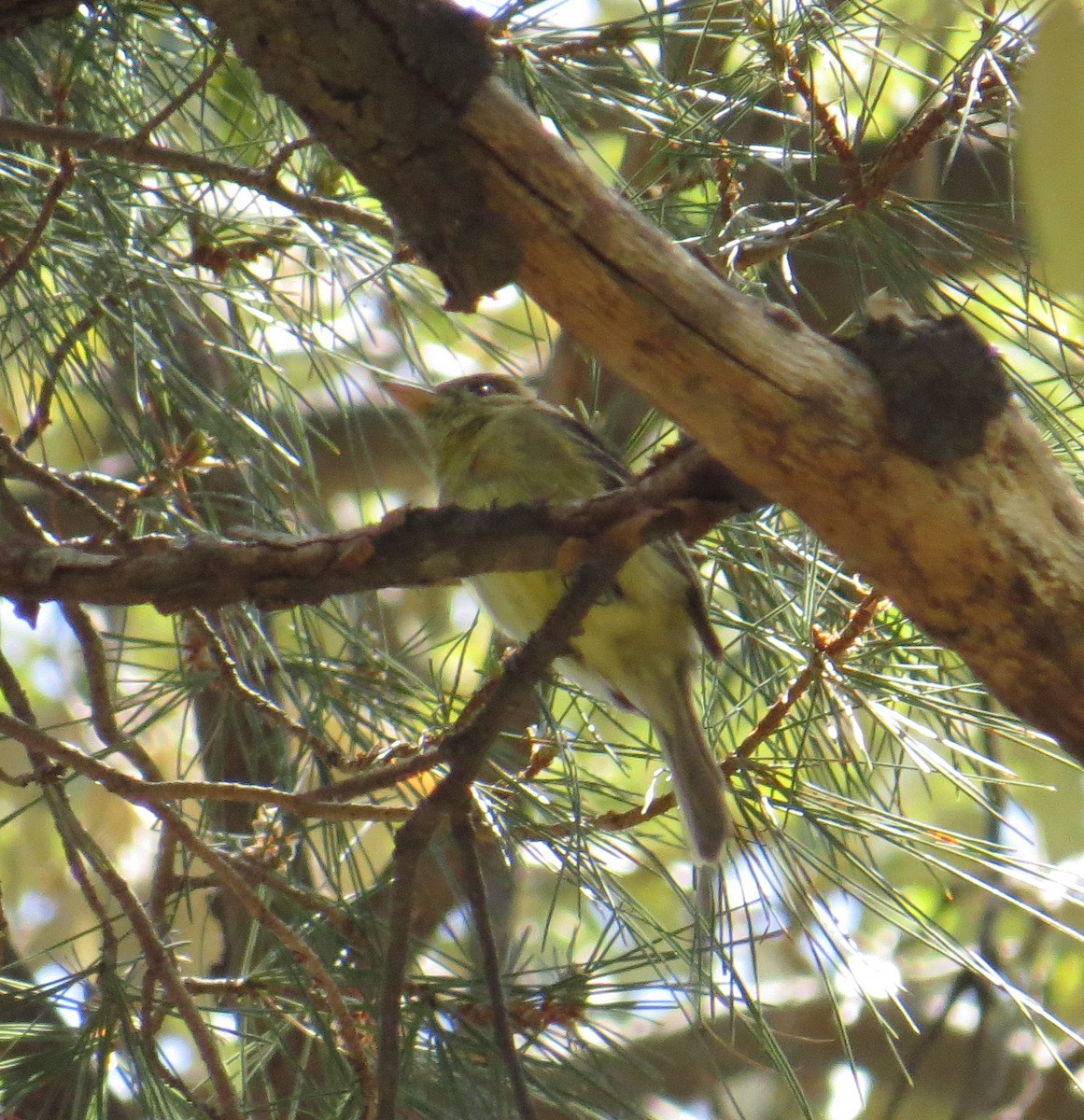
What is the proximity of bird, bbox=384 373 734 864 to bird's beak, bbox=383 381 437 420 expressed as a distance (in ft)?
0.48

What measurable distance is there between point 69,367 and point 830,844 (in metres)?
1.56

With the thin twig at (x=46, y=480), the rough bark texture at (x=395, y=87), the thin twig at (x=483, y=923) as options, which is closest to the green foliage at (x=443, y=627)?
the thin twig at (x=46, y=480)

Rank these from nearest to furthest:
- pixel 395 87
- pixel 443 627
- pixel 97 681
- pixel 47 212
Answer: pixel 395 87 < pixel 47 212 < pixel 97 681 < pixel 443 627

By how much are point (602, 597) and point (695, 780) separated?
41cm

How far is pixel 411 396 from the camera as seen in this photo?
118 inches

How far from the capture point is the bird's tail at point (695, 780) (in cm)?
222

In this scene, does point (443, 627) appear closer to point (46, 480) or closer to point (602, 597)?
point (602, 597)

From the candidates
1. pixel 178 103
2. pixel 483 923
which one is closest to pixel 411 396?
pixel 178 103

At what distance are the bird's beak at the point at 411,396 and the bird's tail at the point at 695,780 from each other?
34.1 inches

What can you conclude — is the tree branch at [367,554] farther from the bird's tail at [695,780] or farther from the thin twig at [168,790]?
the bird's tail at [695,780]

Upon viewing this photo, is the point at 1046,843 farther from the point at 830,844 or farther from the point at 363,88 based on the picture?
the point at 363,88

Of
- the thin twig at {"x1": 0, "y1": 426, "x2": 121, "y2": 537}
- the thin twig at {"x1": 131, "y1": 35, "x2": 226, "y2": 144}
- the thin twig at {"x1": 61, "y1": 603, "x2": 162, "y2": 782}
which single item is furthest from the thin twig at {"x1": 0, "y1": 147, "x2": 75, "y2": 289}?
the thin twig at {"x1": 61, "y1": 603, "x2": 162, "y2": 782}

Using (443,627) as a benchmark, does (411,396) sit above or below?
above

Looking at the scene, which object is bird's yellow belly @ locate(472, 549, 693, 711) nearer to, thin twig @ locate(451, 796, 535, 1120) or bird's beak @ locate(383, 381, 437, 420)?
bird's beak @ locate(383, 381, 437, 420)
